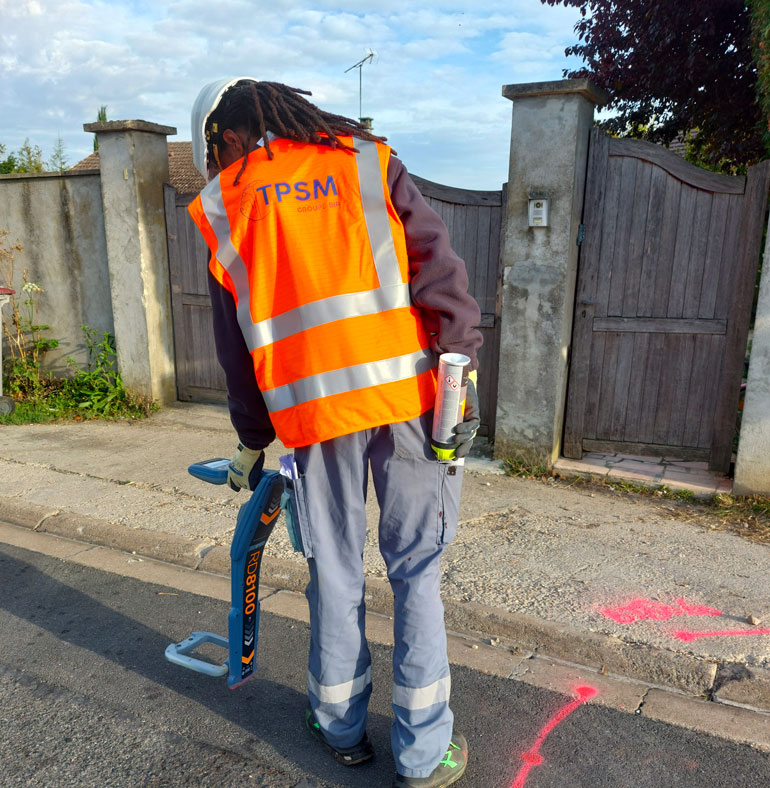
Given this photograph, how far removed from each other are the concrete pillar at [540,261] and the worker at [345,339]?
293 cm

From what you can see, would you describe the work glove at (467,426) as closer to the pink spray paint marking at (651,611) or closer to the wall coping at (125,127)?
the pink spray paint marking at (651,611)

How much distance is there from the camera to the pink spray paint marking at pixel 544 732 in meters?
2.31

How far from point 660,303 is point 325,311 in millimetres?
3725

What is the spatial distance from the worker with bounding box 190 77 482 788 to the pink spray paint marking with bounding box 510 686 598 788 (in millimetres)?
232

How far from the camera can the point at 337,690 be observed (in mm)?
2219

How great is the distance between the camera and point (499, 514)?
438cm

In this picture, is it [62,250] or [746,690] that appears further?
[62,250]

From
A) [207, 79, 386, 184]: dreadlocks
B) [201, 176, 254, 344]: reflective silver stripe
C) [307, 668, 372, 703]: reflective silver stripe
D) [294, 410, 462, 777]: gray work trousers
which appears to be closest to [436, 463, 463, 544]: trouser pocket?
[294, 410, 462, 777]: gray work trousers

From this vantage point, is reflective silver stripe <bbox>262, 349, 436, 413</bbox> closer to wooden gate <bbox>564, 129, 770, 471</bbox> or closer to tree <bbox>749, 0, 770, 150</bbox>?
wooden gate <bbox>564, 129, 770, 471</bbox>

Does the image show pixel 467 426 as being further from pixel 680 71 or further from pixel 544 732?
pixel 680 71

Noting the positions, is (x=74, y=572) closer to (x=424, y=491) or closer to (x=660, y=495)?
(x=424, y=491)

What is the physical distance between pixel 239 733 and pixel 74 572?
68.4 inches

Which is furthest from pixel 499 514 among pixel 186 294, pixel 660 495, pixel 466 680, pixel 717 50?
pixel 717 50

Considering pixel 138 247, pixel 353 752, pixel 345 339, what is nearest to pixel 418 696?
pixel 353 752
